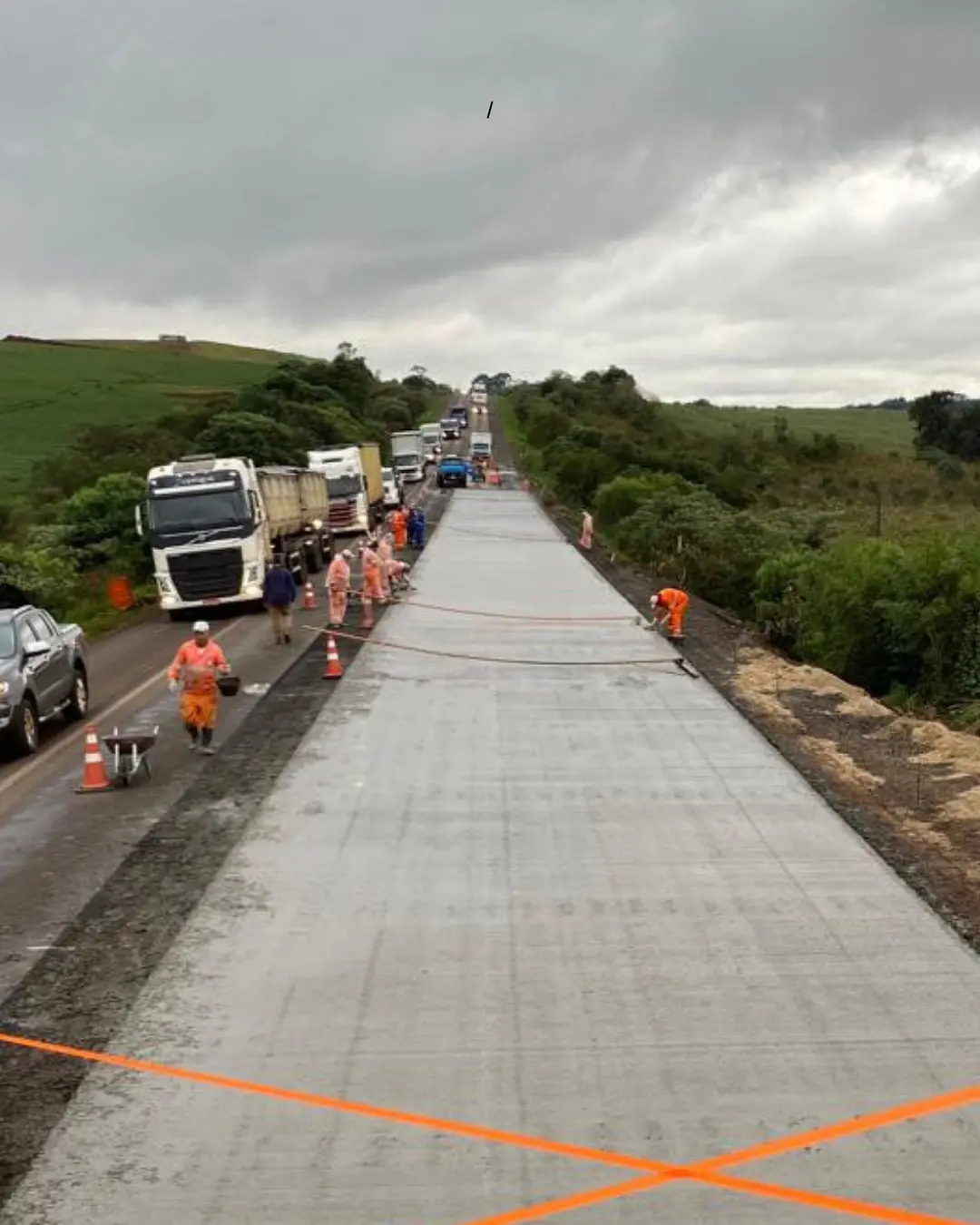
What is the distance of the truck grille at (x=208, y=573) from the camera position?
26.9 m

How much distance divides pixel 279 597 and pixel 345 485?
81.1 feet

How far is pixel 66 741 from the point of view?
15570 mm

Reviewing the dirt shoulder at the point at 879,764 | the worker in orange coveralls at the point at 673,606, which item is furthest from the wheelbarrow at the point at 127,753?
the worker in orange coveralls at the point at 673,606

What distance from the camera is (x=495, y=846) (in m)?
10.3

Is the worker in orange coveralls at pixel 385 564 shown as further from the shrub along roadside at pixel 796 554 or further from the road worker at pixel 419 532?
the road worker at pixel 419 532

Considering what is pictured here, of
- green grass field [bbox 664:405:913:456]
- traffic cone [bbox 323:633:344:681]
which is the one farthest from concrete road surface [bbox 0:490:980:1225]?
green grass field [bbox 664:405:913:456]

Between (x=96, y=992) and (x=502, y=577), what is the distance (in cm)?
2519

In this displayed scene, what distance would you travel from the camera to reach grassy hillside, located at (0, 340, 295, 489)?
8588cm

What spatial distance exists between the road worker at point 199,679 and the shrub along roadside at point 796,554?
33.9ft

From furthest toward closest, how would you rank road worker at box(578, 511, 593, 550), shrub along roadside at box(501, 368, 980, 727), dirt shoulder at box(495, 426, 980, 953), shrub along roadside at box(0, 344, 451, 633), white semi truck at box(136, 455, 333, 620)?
1. road worker at box(578, 511, 593, 550)
2. shrub along roadside at box(0, 344, 451, 633)
3. white semi truck at box(136, 455, 333, 620)
4. shrub along roadside at box(501, 368, 980, 727)
5. dirt shoulder at box(495, 426, 980, 953)

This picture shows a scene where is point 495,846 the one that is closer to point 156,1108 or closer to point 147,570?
point 156,1108

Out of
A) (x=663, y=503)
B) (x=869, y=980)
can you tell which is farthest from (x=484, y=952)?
(x=663, y=503)

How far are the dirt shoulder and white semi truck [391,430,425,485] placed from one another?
56.8 m

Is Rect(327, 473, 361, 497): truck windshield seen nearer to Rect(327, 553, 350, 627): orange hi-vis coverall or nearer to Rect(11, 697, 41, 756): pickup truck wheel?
Rect(327, 553, 350, 627): orange hi-vis coverall
